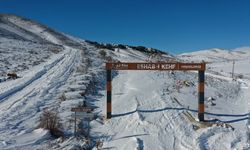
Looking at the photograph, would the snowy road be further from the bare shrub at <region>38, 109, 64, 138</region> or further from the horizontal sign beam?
the horizontal sign beam

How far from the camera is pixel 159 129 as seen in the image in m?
10.2

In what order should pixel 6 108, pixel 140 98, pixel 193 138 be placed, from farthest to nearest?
pixel 140 98 → pixel 6 108 → pixel 193 138

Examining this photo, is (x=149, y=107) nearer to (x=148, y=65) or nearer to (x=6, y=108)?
(x=148, y=65)

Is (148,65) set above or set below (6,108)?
above

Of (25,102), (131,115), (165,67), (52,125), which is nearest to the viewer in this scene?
(52,125)

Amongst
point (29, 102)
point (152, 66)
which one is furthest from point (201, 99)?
point (29, 102)

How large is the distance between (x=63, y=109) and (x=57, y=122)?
7.33 ft

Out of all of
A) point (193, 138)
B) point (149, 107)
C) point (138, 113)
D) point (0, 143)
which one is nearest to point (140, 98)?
point (149, 107)

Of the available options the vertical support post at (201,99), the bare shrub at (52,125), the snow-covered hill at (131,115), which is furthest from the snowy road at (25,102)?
the vertical support post at (201,99)

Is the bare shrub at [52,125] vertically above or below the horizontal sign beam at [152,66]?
below

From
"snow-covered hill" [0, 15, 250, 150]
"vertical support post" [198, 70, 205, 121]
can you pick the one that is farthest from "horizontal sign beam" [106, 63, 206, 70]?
"snow-covered hill" [0, 15, 250, 150]

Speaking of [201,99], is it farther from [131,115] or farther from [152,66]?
[131,115]

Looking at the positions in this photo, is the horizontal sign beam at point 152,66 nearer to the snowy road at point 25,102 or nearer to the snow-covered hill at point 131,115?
the snow-covered hill at point 131,115

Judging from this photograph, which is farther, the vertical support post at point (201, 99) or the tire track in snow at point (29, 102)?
→ the vertical support post at point (201, 99)
